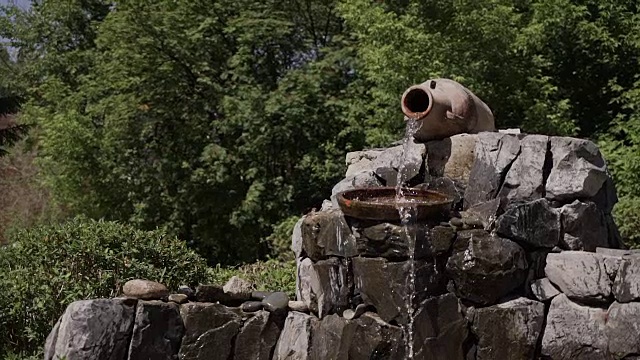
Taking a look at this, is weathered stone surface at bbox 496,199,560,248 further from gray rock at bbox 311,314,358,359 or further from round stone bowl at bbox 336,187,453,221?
gray rock at bbox 311,314,358,359

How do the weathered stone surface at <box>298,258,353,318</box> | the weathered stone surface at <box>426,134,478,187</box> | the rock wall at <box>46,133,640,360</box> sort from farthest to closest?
1. the weathered stone surface at <box>426,134,478,187</box>
2. the weathered stone surface at <box>298,258,353,318</box>
3. the rock wall at <box>46,133,640,360</box>

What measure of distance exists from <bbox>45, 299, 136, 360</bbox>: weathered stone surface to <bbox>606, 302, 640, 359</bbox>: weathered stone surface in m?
3.10

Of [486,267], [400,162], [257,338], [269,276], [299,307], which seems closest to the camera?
[486,267]

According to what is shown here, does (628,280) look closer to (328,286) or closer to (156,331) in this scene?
(328,286)

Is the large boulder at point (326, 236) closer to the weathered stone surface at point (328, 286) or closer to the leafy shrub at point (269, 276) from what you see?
the weathered stone surface at point (328, 286)

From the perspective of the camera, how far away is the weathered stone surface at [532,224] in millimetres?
5000

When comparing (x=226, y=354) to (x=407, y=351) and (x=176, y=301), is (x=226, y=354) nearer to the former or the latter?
(x=176, y=301)

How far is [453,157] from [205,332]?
2.22 meters

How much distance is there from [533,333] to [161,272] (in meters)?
3.35

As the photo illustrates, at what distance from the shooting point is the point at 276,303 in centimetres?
543

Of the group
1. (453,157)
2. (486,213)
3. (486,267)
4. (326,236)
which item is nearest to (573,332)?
(486,267)

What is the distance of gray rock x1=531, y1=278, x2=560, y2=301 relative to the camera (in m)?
4.95

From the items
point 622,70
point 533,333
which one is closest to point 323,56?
point 622,70

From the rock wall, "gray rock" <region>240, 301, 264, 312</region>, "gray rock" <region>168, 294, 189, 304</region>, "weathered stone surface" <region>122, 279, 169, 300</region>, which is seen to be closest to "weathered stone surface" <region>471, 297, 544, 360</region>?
the rock wall
